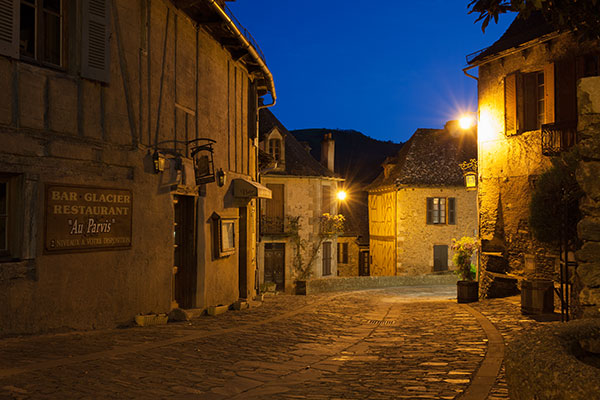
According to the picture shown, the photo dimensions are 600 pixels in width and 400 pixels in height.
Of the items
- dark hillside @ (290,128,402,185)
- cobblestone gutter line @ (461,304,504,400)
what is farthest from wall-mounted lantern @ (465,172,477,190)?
dark hillside @ (290,128,402,185)

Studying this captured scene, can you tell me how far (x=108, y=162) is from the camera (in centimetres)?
724

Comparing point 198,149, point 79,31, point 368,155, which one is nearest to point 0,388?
point 79,31

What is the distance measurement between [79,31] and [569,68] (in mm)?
9591

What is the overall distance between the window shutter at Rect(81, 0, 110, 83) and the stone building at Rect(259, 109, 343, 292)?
54.3ft

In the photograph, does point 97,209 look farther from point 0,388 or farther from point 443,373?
point 443,373

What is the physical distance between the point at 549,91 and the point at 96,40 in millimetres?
9322

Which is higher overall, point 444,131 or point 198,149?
point 444,131

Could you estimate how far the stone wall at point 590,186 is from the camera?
531cm

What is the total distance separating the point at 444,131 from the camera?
29.0 meters

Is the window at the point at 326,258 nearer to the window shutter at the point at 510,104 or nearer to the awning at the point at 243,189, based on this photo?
the window shutter at the point at 510,104

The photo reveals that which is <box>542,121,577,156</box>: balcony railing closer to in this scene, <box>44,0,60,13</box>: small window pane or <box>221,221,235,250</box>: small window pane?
<box>221,221,235,250</box>: small window pane

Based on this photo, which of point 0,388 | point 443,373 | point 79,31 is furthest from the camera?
point 79,31

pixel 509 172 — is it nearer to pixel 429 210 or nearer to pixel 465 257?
pixel 465 257

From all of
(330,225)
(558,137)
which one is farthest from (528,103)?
(330,225)
